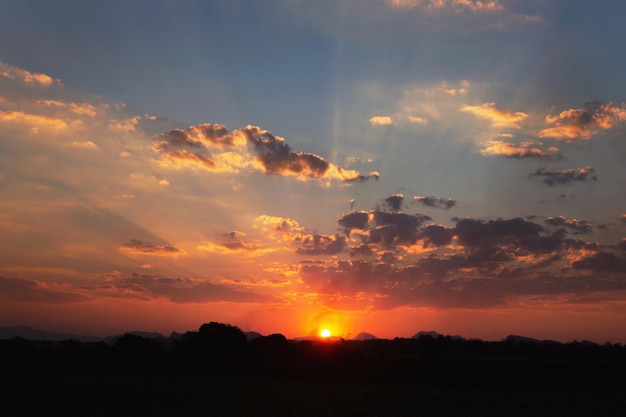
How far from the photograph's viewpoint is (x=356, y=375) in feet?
253

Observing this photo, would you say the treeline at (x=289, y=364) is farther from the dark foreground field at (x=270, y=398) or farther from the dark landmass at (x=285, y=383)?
the dark foreground field at (x=270, y=398)

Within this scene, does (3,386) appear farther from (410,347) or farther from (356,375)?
(410,347)

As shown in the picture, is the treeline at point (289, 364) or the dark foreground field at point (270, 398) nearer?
the dark foreground field at point (270, 398)

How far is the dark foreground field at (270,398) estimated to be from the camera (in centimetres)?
4288

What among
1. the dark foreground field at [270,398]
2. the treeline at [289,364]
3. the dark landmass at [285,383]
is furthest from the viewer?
the treeline at [289,364]

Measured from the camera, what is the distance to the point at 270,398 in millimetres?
51875

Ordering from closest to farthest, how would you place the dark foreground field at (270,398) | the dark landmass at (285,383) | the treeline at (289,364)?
1. the dark foreground field at (270,398)
2. the dark landmass at (285,383)
3. the treeline at (289,364)

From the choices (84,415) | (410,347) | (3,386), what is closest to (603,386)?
(84,415)

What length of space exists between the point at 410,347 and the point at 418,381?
85.5 m

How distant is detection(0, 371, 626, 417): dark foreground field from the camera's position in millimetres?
42875

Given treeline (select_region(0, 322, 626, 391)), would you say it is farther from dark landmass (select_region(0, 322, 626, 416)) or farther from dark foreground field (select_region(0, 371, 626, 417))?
dark foreground field (select_region(0, 371, 626, 417))

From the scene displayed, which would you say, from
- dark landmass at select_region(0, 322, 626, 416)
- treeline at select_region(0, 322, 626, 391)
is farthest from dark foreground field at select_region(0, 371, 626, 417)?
treeline at select_region(0, 322, 626, 391)

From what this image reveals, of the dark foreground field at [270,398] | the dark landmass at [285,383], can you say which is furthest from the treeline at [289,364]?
the dark foreground field at [270,398]

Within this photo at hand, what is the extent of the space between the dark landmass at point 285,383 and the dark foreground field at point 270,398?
106mm
